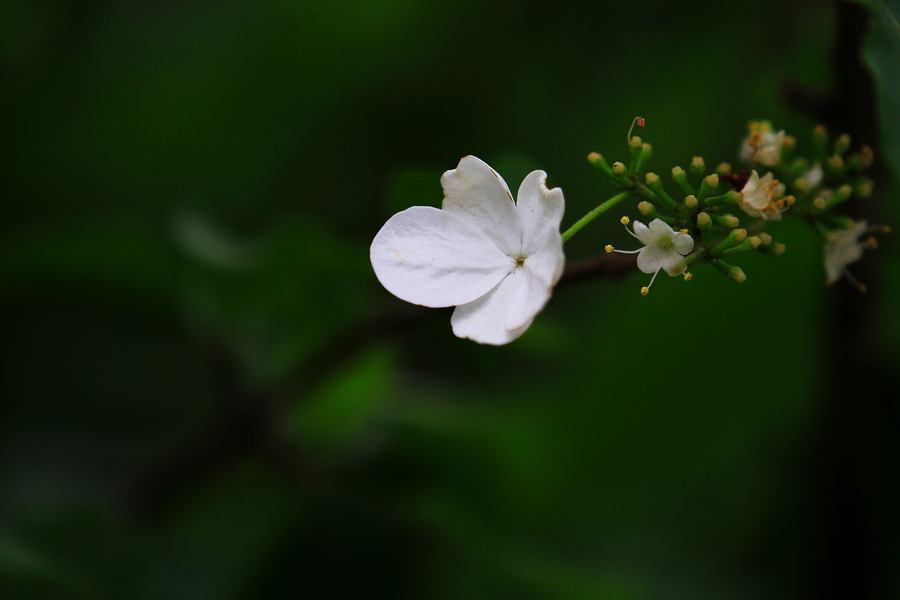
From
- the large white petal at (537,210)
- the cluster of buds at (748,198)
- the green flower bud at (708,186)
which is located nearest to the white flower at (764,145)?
the cluster of buds at (748,198)

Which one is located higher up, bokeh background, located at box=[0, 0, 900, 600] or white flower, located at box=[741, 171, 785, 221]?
bokeh background, located at box=[0, 0, 900, 600]

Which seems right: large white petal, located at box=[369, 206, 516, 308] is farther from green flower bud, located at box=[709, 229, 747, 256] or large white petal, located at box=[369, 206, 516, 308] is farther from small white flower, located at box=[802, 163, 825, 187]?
small white flower, located at box=[802, 163, 825, 187]

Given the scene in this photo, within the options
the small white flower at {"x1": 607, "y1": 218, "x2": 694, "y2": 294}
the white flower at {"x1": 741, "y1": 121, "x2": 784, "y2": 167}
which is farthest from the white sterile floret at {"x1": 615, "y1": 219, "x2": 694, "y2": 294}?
the white flower at {"x1": 741, "y1": 121, "x2": 784, "y2": 167}

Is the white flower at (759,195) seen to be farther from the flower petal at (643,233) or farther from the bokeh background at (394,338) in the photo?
the bokeh background at (394,338)

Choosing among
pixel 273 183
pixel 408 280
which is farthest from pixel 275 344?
pixel 408 280

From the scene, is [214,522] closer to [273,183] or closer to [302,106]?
[273,183]
